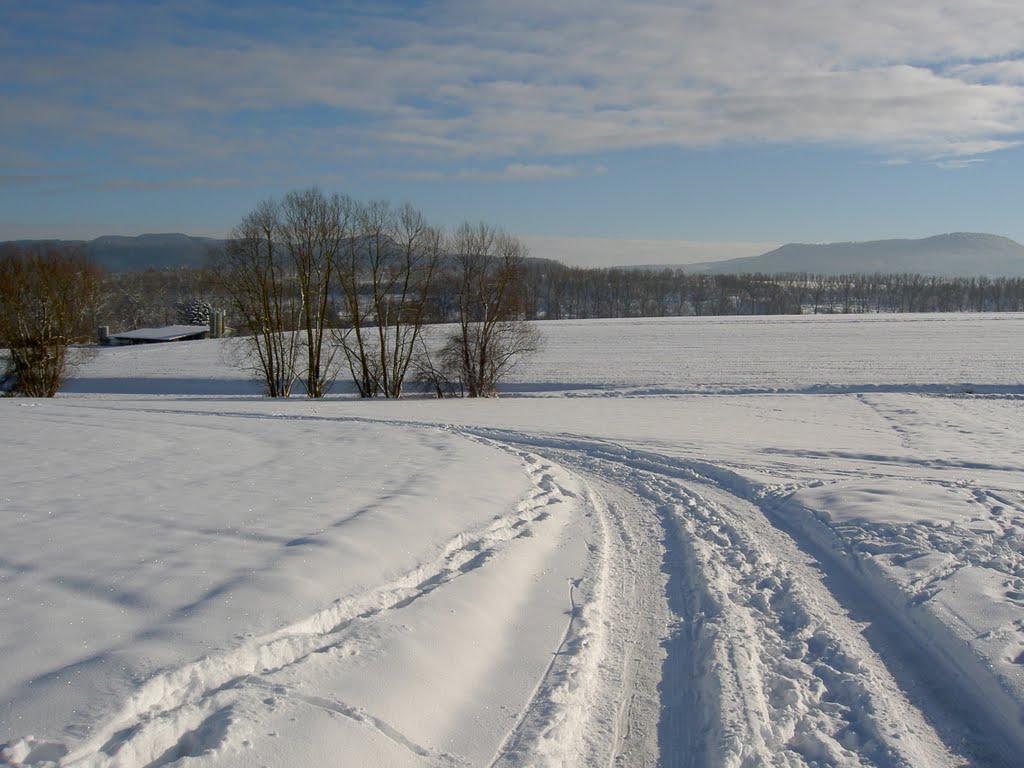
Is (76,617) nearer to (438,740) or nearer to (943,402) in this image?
(438,740)

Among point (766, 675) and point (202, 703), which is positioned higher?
point (202, 703)

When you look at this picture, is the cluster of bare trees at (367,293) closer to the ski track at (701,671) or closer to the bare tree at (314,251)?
the bare tree at (314,251)

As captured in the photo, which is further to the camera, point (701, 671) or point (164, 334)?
point (164, 334)

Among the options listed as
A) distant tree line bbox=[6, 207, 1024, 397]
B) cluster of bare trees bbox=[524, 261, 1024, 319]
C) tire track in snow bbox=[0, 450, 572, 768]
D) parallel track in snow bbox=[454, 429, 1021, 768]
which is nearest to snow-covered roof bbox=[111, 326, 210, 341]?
distant tree line bbox=[6, 207, 1024, 397]

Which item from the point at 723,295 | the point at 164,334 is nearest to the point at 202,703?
the point at 164,334

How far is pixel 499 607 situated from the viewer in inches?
222

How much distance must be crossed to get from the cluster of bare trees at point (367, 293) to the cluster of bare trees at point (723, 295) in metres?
77.8

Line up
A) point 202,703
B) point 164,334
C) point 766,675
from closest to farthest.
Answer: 1. point 202,703
2. point 766,675
3. point 164,334

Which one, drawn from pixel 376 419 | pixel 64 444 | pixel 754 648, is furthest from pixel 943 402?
pixel 64 444

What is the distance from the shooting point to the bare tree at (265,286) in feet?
126

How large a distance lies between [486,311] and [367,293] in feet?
26.9

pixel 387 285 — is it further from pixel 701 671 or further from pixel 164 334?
pixel 164 334

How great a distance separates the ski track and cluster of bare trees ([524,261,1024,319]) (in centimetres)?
11007

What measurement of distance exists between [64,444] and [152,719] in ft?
34.9
